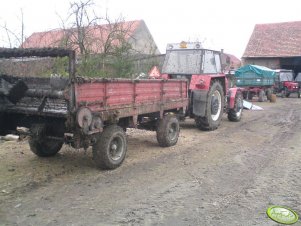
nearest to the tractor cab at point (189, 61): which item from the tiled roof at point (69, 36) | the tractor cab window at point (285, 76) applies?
the tiled roof at point (69, 36)

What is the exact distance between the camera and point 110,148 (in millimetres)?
5996

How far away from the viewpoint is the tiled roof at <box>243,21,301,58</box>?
101ft

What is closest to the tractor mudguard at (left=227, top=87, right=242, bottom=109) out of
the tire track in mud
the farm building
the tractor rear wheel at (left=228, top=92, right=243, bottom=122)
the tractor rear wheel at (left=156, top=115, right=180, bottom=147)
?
the tractor rear wheel at (left=228, top=92, right=243, bottom=122)

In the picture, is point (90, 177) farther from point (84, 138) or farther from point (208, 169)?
point (208, 169)

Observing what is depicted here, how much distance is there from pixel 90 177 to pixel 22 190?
3.34 feet

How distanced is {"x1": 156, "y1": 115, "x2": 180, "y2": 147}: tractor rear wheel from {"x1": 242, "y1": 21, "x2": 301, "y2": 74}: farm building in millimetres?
25045

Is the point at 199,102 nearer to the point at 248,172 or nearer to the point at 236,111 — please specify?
the point at 236,111

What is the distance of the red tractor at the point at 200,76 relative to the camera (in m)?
9.76

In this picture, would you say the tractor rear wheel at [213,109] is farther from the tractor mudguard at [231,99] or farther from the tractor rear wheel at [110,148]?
the tractor rear wheel at [110,148]

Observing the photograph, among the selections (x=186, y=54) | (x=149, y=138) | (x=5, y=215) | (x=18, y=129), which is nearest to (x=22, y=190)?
(x=5, y=215)

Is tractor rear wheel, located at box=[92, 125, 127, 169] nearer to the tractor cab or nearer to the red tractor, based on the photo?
the red tractor

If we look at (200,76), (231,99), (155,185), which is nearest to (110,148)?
(155,185)

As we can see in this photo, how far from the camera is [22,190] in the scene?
5.05 meters

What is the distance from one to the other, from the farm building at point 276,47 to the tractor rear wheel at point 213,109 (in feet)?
72.2
